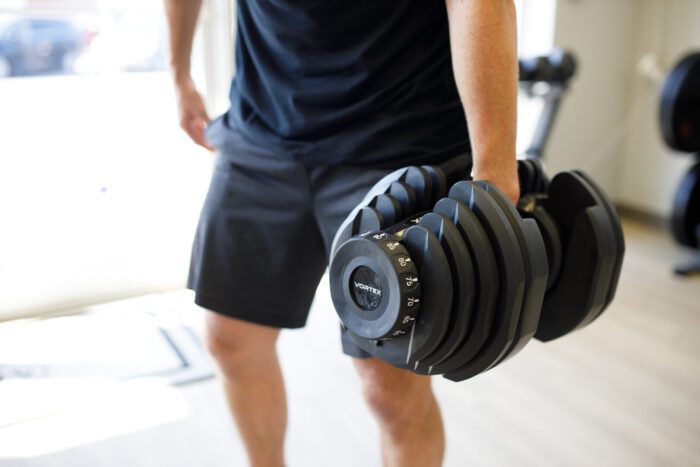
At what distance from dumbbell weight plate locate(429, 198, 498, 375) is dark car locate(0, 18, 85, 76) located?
202 centimetres

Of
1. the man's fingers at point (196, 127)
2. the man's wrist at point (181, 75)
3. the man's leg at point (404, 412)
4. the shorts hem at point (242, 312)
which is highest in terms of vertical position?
the man's wrist at point (181, 75)

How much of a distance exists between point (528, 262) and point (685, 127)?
2082mm

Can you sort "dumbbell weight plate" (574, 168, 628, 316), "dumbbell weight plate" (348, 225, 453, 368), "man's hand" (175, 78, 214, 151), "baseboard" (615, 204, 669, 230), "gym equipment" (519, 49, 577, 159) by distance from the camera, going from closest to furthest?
"dumbbell weight plate" (348, 225, 453, 368) < "dumbbell weight plate" (574, 168, 628, 316) < "man's hand" (175, 78, 214, 151) < "gym equipment" (519, 49, 577, 159) < "baseboard" (615, 204, 669, 230)

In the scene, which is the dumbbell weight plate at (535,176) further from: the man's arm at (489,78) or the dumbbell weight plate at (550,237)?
the man's arm at (489,78)

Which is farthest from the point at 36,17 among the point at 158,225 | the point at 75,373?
the point at 75,373

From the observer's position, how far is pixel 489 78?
85 centimetres

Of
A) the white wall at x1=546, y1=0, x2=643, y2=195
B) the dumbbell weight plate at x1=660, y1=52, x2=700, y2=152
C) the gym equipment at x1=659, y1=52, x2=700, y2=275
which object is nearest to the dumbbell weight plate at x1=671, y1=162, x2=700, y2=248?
the gym equipment at x1=659, y1=52, x2=700, y2=275

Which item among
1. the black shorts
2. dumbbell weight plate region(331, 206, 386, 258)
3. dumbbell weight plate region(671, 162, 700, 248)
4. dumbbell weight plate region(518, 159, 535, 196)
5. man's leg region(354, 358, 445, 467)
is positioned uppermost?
dumbbell weight plate region(331, 206, 386, 258)

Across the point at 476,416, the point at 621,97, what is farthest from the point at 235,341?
the point at 621,97

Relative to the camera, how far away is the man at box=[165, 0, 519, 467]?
34.0 inches

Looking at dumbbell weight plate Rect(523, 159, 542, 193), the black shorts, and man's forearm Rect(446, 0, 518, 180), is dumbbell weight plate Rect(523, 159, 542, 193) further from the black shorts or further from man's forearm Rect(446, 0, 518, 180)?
the black shorts

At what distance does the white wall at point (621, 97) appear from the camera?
3160 millimetres

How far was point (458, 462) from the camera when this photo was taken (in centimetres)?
156

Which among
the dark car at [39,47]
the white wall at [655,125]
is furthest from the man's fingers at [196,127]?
the white wall at [655,125]
